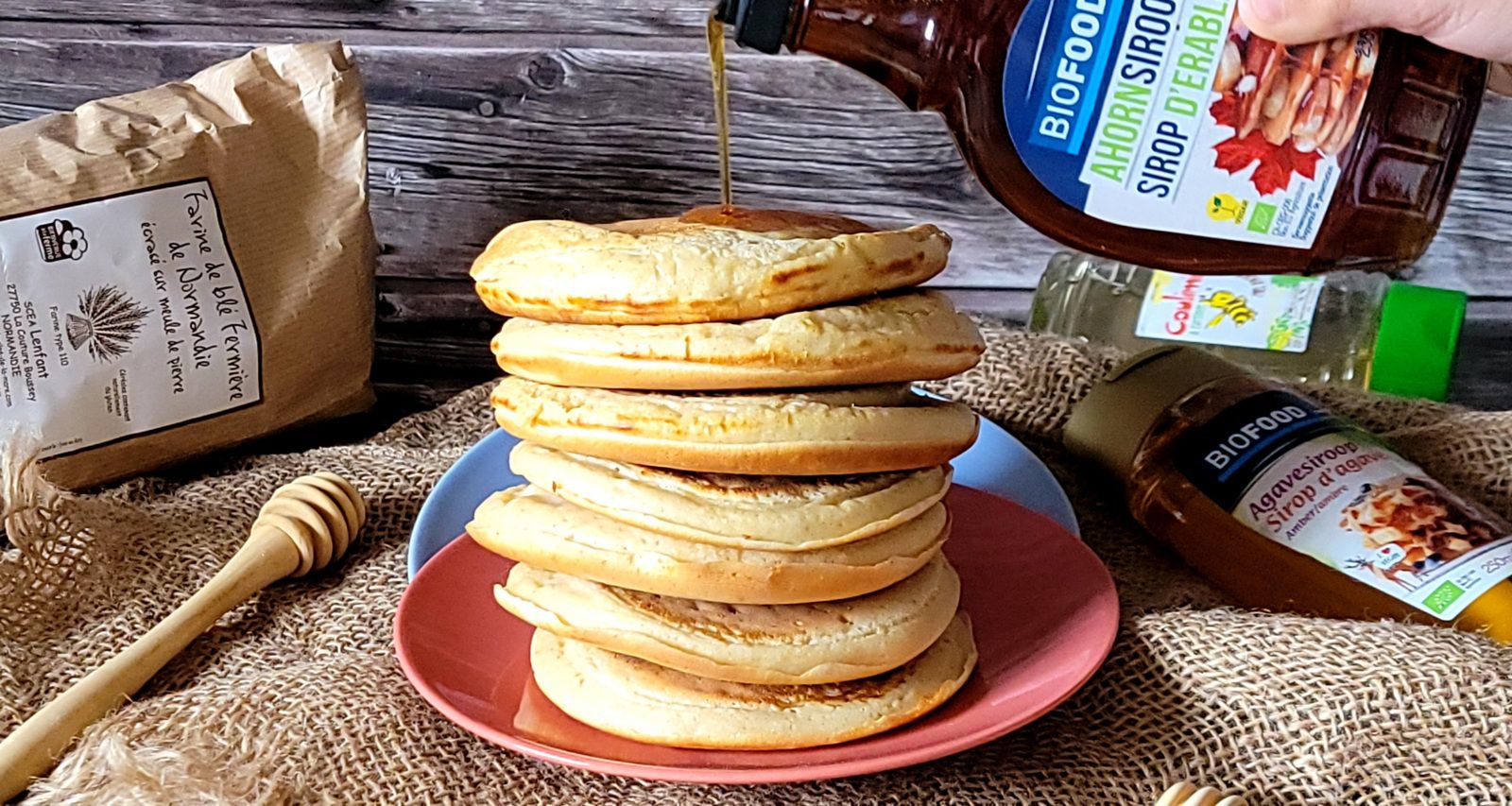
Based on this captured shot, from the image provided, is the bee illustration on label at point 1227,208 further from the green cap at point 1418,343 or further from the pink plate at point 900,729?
the green cap at point 1418,343

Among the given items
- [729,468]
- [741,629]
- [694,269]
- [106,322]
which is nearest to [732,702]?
[741,629]

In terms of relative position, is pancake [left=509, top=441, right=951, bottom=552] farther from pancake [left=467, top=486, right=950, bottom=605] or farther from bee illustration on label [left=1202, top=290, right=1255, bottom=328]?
bee illustration on label [left=1202, top=290, right=1255, bottom=328]

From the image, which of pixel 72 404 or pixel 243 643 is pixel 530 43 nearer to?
pixel 72 404

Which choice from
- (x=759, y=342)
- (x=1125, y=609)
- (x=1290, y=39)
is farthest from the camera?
(x=1125, y=609)

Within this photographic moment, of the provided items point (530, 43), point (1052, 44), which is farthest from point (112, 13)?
point (1052, 44)

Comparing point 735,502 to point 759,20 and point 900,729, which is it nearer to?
point 900,729

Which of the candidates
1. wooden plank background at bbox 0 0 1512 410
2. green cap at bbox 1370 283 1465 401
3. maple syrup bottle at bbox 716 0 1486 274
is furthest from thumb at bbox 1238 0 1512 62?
wooden plank background at bbox 0 0 1512 410
